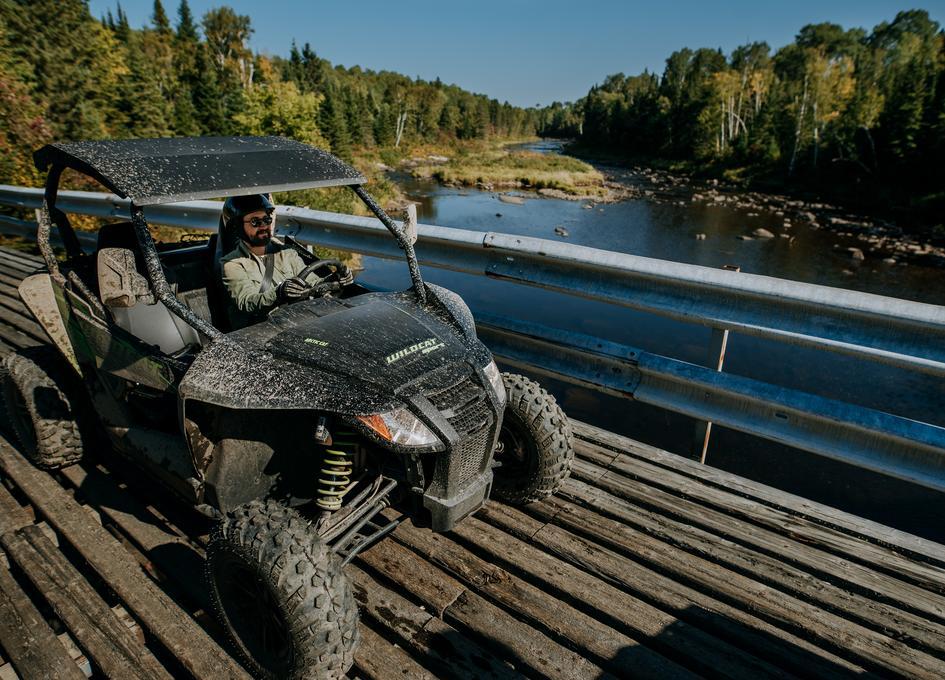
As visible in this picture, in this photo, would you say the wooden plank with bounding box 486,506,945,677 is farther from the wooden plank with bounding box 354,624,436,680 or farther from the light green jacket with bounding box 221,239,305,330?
the light green jacket with bounding box 221,239,305,330

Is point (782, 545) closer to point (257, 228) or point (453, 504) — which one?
point (453, 504)

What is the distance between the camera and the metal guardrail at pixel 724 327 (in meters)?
2.55

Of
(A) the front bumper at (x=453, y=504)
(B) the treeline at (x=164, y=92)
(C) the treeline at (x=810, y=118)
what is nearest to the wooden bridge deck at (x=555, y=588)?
(A) the front bumper at (x=453, y=504)

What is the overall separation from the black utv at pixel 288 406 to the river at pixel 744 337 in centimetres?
193

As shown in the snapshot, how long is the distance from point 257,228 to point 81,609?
192 cm

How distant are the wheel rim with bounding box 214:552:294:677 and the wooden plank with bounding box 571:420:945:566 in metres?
2.06

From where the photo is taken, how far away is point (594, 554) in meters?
2.69

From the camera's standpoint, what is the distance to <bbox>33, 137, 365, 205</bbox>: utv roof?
2.21 metres

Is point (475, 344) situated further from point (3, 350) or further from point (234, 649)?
point (3, 350)

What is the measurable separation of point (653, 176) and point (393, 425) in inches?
1940

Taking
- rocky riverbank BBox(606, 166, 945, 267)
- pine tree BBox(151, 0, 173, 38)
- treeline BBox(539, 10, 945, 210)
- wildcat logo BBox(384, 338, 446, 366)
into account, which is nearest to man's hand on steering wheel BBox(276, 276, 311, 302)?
wildcat logo BBox(384, 338, 446, 366)

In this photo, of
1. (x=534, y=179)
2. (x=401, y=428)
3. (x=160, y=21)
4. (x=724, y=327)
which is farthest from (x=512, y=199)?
(x=160, y=21)

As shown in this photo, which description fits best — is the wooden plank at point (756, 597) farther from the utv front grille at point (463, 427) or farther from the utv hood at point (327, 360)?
the utv hood at point (327, 360)

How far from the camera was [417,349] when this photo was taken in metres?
2.26
